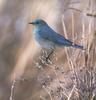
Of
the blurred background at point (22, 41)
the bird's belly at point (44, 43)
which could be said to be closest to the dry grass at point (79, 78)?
the bird's belly at point (44, 43)

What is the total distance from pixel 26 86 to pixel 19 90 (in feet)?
0.40

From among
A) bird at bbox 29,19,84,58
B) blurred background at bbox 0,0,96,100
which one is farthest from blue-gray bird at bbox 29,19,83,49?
blurred background at bbox 0,0,96,100

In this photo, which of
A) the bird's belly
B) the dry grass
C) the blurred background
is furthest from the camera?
the blurred background

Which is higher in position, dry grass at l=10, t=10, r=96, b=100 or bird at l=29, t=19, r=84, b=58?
dry grass at l=10, t=10, r=96, b=100

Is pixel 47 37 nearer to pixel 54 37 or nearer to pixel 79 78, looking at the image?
pixel 54 37

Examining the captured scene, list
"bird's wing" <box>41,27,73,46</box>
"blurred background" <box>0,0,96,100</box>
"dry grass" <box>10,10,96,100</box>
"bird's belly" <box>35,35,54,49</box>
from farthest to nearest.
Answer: "blurred background" <box>0,0,96,100</box> < "bird's belly" <box>35,35,54,49</box> < "bird's wing" <box>41,27,73,46</box> < "dry grass" <box>10,10,96,100</box>

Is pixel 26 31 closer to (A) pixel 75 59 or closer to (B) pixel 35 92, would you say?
(B) pixel 35 92

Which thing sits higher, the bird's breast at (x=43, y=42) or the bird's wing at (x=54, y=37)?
the bird's wing at (x=54, y=37)

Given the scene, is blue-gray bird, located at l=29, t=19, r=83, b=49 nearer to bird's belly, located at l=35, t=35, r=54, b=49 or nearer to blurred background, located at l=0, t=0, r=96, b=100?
bird's belly, located at l=35, t=35, r=54, b=49

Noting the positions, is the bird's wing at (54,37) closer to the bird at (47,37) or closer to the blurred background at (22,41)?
the bird at (47,37)

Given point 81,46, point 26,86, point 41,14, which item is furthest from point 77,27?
point 81,46

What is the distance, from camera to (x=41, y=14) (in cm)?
830

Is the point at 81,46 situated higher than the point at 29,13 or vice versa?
the point at 81,46

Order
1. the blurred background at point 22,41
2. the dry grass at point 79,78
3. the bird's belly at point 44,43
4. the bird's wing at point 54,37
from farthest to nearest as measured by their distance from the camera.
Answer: the blurred background at point 22,41
the bird's belly at point 44,43
the bird's wing at point 54,37
the dry grass at point 79,78
